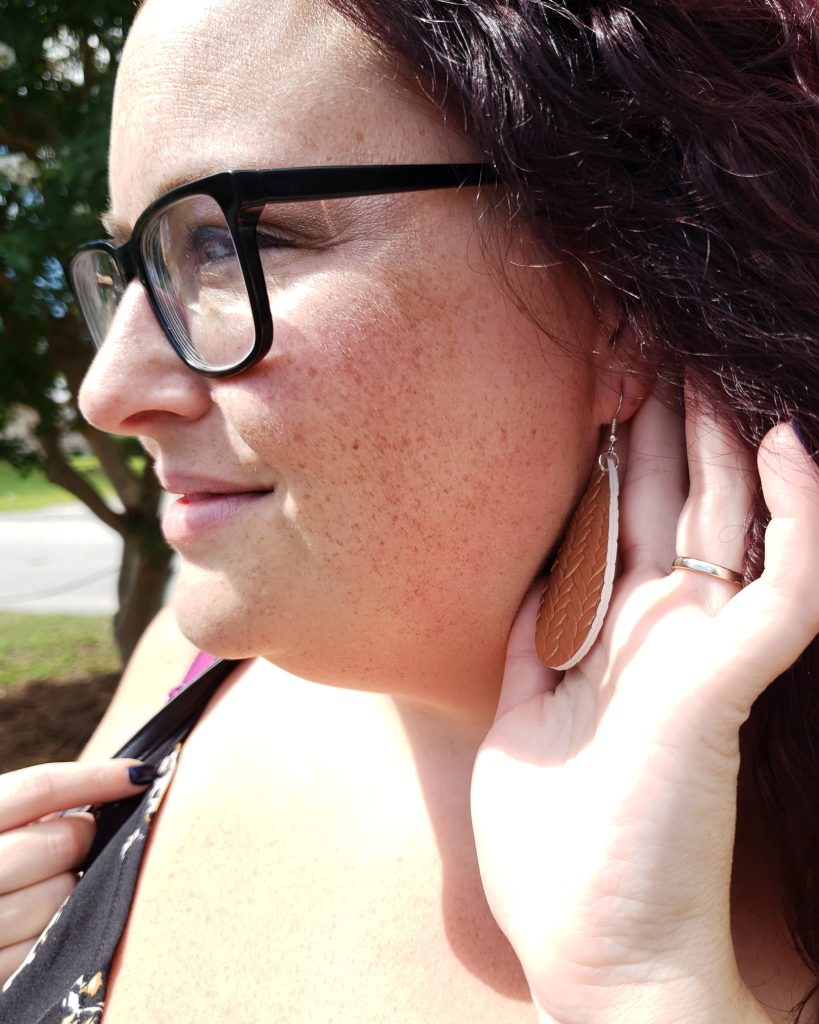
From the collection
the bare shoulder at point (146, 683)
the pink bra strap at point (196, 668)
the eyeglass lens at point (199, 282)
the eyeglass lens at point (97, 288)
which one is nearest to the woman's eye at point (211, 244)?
the eyeglass lens at point (199, 282)

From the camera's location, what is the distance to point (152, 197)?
4.43 ft

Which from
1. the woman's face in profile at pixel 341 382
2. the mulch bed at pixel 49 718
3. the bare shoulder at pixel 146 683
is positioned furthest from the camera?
the mulch bed at pixel 49 718

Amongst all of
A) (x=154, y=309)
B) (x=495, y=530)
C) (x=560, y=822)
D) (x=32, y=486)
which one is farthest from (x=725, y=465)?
(x=32, y=486)

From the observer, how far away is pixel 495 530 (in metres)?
1.38

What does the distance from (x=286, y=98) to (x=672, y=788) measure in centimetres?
107

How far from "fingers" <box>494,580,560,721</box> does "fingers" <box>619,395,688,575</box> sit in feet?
0.59

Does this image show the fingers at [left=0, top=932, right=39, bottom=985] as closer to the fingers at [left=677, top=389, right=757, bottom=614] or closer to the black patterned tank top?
the black patterned tank top

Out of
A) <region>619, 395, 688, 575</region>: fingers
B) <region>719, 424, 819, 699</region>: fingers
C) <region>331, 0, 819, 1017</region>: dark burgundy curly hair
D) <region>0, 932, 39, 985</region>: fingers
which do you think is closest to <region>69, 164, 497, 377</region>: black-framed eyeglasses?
<region>331, 0, 819, 1017</region>: dark burgundy curly hair

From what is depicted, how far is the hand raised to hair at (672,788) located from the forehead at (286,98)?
0.61 m

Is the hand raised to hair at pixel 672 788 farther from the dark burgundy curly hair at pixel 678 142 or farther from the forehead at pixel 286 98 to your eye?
the forehead at pixel 286 98

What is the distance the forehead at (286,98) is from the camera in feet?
4.06

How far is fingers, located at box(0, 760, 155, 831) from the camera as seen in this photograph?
174cm

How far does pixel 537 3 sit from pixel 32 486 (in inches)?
964

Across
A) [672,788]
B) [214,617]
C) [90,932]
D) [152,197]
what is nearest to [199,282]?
[152,197]
